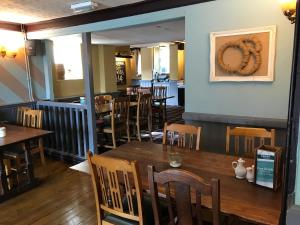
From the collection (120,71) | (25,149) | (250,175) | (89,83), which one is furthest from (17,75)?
(120,71)

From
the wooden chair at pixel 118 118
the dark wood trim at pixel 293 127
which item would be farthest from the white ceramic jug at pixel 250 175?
the wooden chair at pixel 118 118

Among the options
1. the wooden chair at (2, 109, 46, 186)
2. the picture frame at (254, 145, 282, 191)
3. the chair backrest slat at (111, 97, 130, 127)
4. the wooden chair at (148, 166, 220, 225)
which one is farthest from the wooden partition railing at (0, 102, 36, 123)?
the picture frame at (254, 145, 282, 191)

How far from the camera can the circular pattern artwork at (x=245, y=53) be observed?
95.3 inches

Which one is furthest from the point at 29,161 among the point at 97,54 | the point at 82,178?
the point at 97,54

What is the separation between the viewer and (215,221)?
48.8 inches

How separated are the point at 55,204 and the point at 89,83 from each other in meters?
1.87

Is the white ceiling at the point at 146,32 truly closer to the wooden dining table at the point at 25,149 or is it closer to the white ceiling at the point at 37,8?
the white ceiling at the point at 37,8

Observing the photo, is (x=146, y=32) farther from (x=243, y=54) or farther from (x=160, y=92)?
(x=243, y=54)

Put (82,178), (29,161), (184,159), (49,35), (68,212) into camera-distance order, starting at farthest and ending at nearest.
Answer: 1. (49,35)
2. (82,178)
3. (29,161)
4. (68,212)
5. (184,159)

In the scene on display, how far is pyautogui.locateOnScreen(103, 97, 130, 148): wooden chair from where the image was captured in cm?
439

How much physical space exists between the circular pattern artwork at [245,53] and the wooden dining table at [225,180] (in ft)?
3.21

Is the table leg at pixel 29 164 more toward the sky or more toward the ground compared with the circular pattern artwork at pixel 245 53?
more toward the ground

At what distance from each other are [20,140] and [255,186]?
2.52 m

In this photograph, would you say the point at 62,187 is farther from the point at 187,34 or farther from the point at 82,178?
the point at 187,34
